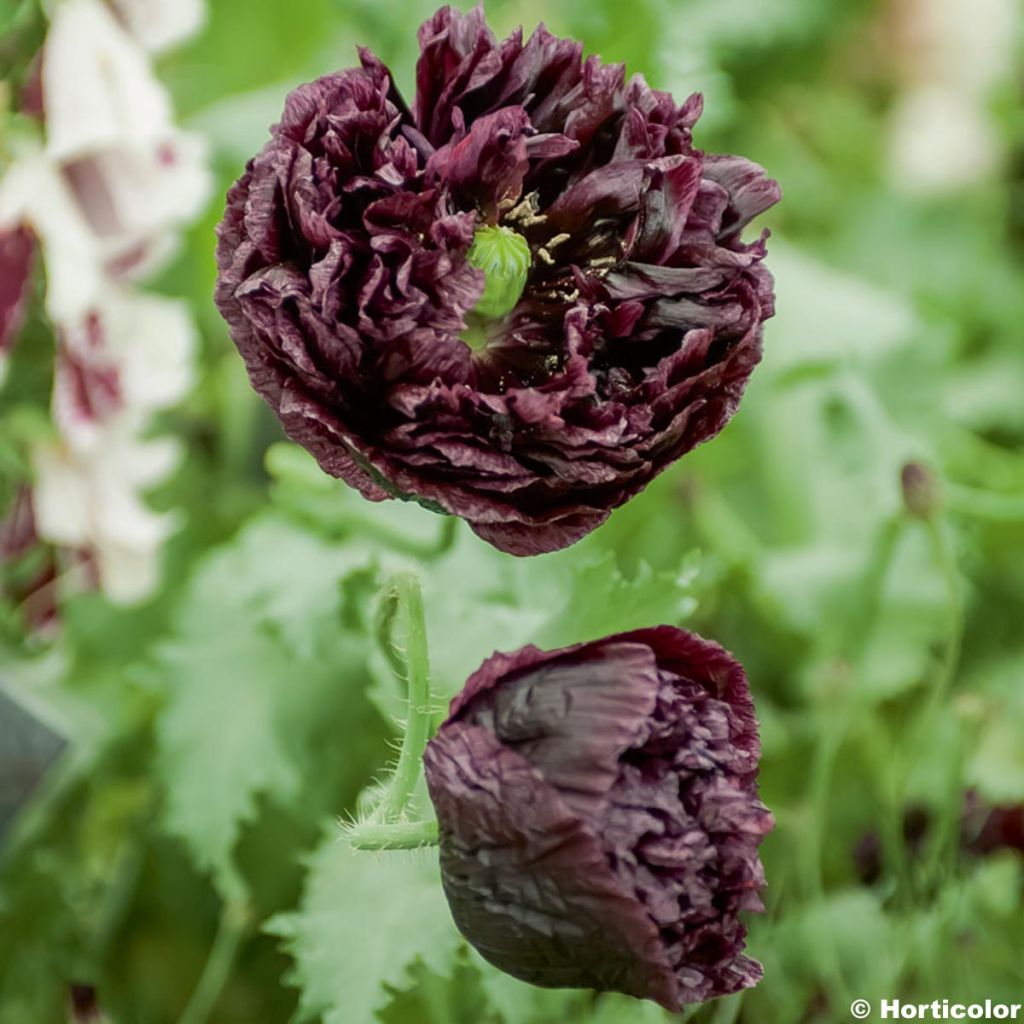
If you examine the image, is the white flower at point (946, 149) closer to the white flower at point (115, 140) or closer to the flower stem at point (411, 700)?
the white flower at point (115, 140)

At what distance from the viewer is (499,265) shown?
28 cm

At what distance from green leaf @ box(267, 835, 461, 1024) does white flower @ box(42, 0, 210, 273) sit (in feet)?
0.79

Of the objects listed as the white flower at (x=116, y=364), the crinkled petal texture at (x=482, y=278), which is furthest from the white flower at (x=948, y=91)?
the crinkled petal texture at (x=482, y=278)

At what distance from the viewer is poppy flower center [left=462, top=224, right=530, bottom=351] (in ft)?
0.90

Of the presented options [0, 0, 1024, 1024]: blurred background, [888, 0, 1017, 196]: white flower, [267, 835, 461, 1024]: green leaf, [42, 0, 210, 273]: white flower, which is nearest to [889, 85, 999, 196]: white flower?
[888, 0, 1017, 196]: white flower

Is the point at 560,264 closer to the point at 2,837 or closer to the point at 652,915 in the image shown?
the point at 652,915

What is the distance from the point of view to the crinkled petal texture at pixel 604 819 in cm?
24

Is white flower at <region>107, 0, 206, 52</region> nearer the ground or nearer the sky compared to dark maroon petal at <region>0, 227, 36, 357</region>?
nearer the sky

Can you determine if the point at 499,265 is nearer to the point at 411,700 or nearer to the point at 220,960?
the point at 411,700

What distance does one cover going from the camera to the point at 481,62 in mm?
276

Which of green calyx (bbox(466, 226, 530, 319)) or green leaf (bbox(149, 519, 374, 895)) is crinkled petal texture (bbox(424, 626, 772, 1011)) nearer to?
green calyx (bbox(466, 226, 530, 319))

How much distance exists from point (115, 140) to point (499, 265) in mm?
229

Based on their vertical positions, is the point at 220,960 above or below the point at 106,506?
below

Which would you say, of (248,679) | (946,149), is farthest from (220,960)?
(946,149)
